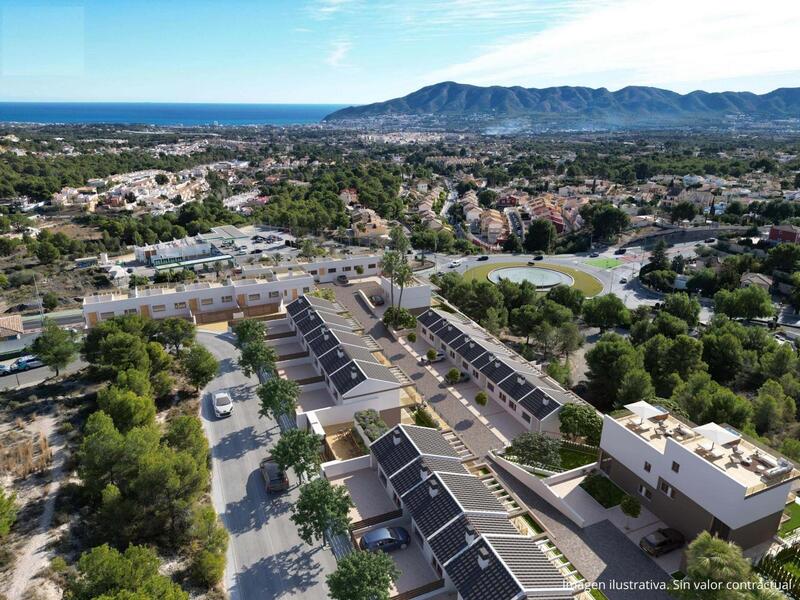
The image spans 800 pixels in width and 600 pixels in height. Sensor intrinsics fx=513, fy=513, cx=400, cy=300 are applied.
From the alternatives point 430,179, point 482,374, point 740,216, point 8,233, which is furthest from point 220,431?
point 430,179

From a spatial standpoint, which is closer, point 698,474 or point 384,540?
point 698,474

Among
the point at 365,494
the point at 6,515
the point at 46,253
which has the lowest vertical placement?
the point at 365,494

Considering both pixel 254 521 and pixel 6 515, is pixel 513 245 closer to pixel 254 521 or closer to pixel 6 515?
pixel 254 521

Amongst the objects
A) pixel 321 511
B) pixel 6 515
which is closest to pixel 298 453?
pixel 321 511

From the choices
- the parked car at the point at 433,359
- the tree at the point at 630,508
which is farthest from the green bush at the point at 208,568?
the parked car at the point at 433,359

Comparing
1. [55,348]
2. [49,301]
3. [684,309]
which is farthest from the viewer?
[684,309]

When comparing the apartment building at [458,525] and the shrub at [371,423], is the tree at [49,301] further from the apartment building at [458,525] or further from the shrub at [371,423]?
the apartment building at [458,525]

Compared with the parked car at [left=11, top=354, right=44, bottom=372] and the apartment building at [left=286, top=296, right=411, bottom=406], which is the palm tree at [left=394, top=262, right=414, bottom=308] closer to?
the apartment building at [left=286, top=296, right=411, bottom=406]
